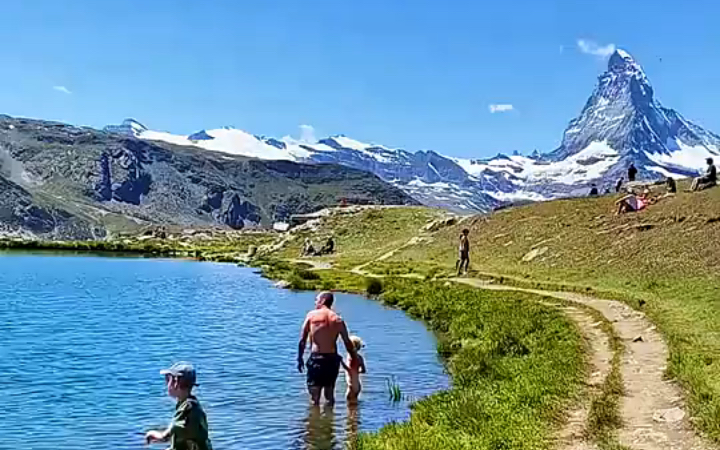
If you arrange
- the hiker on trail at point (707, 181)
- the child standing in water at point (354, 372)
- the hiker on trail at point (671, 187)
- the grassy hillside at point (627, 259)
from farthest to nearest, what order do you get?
the hiker on trail at point (671, 187)
the hiker on trail at point (707, 181)
the child standing in water at point (354, 372)
the grassy hillside at point (627, 259)

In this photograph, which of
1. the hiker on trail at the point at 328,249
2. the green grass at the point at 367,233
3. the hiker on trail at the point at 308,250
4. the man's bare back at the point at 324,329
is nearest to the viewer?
the man's bare back at the point at 324,329

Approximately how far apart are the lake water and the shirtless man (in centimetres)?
93

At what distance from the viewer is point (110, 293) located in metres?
76.5

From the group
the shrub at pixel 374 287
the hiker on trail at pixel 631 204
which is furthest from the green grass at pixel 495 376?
the hiker on trail at pixel 631 204

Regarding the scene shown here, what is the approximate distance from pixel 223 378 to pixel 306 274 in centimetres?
5248

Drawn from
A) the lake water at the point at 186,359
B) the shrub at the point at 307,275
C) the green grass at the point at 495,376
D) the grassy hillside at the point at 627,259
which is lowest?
the lake water at the point at 186,359

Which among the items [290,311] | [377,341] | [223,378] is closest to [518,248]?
[290,311]

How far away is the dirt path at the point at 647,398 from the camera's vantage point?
18.6m

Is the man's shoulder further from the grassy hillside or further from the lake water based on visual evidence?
the grassy hillside

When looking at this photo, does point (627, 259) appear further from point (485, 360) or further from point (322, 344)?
point (322, 344)

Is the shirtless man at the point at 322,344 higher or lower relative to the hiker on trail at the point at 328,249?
lower

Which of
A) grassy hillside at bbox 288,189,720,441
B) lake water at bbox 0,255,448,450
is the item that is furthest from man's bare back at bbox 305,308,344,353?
grassy hillside at bbox 288,189,720,441

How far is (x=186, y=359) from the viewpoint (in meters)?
39.1

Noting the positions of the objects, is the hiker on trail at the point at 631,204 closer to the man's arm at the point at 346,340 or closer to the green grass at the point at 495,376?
the green grass at the point at 495,376
